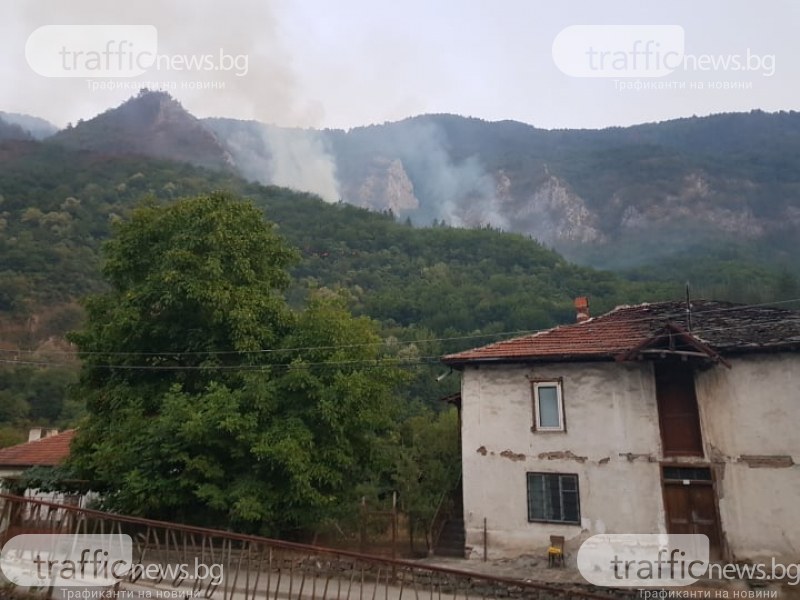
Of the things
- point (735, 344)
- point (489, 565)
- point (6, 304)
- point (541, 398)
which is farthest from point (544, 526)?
point (6, 304)

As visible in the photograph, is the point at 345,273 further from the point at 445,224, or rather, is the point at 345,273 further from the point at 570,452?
the point at 570,452

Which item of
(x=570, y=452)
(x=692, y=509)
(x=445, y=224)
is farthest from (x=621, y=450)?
(x=445, y=224)

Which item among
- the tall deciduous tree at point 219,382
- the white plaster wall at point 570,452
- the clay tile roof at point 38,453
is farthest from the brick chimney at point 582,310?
the clay tile roof at point 38,453

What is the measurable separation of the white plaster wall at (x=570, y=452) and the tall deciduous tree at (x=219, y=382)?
309 cm

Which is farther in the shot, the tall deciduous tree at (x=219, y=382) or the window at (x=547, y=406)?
the window at (x=547, y=406)

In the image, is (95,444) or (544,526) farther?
(544,526)

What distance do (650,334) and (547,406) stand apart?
3.64m

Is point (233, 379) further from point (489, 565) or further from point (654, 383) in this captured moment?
point (654, 383)

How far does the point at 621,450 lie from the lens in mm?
15680

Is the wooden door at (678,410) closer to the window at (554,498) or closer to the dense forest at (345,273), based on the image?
the window at (554,498)

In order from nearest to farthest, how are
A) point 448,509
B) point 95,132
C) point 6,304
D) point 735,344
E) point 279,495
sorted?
point 279,495
point 735,344
point 448,509
point 6,304
point 95,132

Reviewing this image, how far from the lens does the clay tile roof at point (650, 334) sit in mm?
15289

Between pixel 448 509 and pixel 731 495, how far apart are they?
8.84m

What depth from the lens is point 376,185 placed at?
650ft
